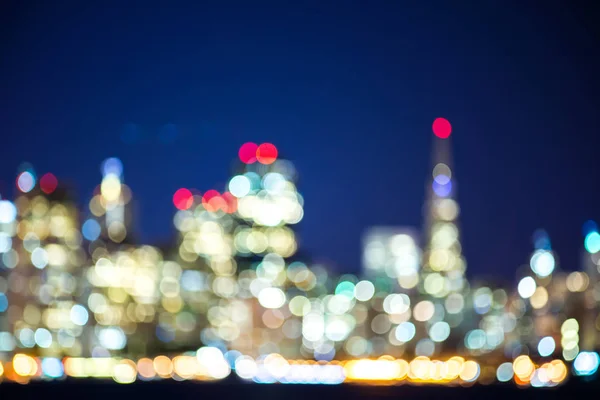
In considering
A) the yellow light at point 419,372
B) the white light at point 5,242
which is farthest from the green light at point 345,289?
the yellow light at point 419,372

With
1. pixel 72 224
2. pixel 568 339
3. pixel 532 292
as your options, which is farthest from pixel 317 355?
pixel 568 339

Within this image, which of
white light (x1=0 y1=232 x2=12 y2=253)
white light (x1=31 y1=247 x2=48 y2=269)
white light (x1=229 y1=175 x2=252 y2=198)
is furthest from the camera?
white light (x1=229 y1=175 x2=252 y2=198)

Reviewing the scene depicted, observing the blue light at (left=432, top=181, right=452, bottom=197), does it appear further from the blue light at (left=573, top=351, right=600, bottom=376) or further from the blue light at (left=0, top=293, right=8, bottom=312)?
the blue light at (left=573, top=351, right=600, bottom=376)

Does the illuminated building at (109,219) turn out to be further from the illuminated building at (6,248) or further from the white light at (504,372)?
the white light at (504,372)

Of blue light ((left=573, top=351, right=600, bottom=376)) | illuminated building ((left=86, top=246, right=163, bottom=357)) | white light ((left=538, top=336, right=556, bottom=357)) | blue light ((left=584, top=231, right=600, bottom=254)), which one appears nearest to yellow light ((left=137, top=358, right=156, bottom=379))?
illuminated building ((left=86, top=246, right=163, bottom=357))

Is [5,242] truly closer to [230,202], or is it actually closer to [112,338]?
[112,338]

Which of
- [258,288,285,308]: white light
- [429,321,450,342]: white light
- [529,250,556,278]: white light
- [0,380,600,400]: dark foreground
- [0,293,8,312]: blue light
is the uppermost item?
[258,288,285,308]: white light
